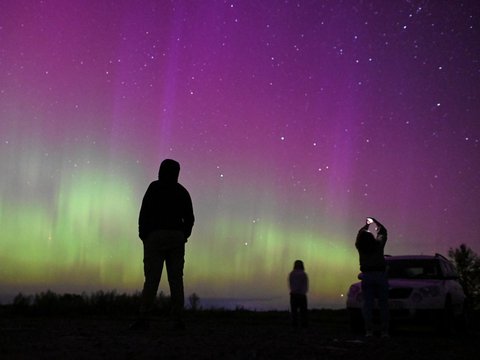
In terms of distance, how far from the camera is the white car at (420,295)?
12492mm

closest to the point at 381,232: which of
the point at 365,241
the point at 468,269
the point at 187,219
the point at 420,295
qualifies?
the point at 365,241

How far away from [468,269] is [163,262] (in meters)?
46.4

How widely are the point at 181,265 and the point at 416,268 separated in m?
7.19

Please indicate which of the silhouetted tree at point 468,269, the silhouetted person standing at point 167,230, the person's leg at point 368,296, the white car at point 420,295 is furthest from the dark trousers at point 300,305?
the silhouetted tree at point 468,269

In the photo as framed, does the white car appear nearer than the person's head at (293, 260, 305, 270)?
Yes

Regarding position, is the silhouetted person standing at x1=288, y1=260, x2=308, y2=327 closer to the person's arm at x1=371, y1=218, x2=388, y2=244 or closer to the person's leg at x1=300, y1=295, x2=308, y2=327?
the person's leg at x1=300, y1=295, x2=308, y2=327

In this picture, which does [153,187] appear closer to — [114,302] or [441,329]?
[441,329]

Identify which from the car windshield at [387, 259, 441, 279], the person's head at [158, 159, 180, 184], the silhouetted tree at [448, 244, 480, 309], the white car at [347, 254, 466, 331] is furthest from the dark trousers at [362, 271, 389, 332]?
the silhouetted tree at [448, 244, 480, 309]

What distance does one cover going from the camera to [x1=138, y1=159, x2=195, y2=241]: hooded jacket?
333 inches

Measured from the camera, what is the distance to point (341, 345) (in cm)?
751

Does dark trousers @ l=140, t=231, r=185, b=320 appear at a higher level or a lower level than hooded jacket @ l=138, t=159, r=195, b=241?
lower

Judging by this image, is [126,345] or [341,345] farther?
[341,345]

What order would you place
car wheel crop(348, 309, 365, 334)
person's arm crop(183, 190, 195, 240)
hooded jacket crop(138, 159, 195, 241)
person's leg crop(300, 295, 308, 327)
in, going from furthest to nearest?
person's leg crop(300, 295, 308, 327), car wheel crop(348, 309, 365, 334), person's arm crop(183, 190, 195, 240), hooded jacket crop(138, 159, 195, 241)

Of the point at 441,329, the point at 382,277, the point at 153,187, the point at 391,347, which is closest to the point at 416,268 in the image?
the point at 441,329
